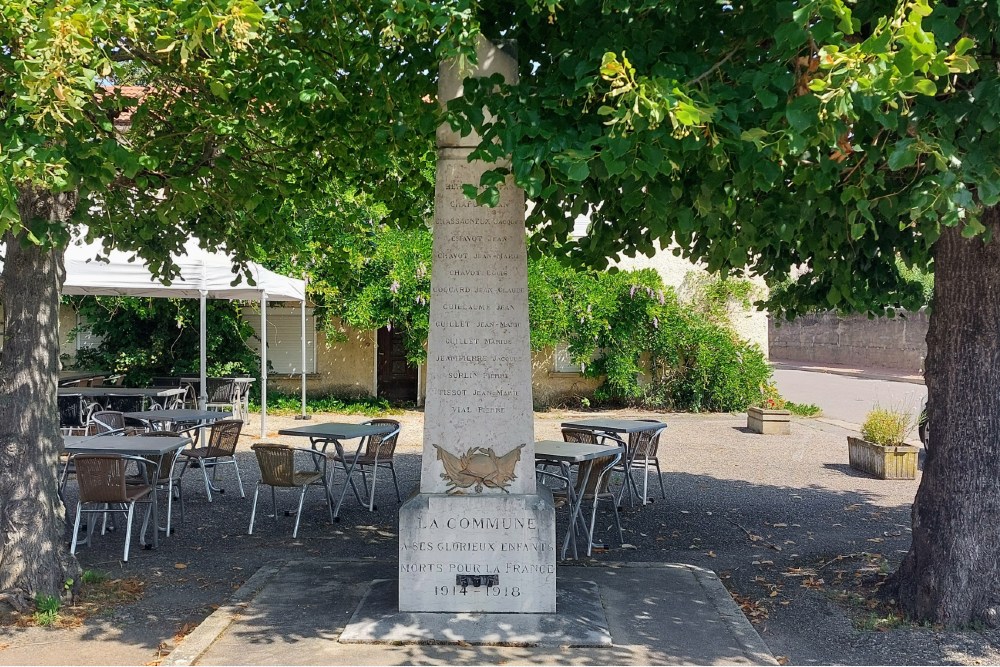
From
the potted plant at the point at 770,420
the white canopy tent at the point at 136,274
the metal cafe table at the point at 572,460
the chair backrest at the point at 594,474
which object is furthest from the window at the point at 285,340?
the chair backrest at the point at 594,474

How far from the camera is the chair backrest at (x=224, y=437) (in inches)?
328

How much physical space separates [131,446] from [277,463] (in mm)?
1130

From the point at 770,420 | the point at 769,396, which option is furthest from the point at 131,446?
the point at 769,396

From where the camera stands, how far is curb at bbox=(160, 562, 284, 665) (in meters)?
4.55

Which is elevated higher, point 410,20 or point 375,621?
point 410,20

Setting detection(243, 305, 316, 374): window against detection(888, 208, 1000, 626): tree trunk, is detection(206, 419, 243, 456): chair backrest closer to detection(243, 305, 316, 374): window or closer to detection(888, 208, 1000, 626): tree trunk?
detection(888, 208, 1000, 626): tree trunk

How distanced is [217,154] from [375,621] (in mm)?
3461

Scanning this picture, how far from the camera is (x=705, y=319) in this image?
1691 centimetres

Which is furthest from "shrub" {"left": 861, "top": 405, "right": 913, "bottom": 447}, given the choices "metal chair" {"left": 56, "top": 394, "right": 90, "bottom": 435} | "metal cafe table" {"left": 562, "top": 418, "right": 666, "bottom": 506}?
"metal chair" {"left": 56, "top": 394, "right": 90, "bottom": 435}

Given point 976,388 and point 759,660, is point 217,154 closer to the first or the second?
point 759,660

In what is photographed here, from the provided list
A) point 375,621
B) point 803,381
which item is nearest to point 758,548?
point 375,621

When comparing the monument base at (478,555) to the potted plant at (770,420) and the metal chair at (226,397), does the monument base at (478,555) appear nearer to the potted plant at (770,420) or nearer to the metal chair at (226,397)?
the metal chair at (226,397)

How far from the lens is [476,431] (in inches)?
202

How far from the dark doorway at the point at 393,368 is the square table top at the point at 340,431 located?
908 centimetres
